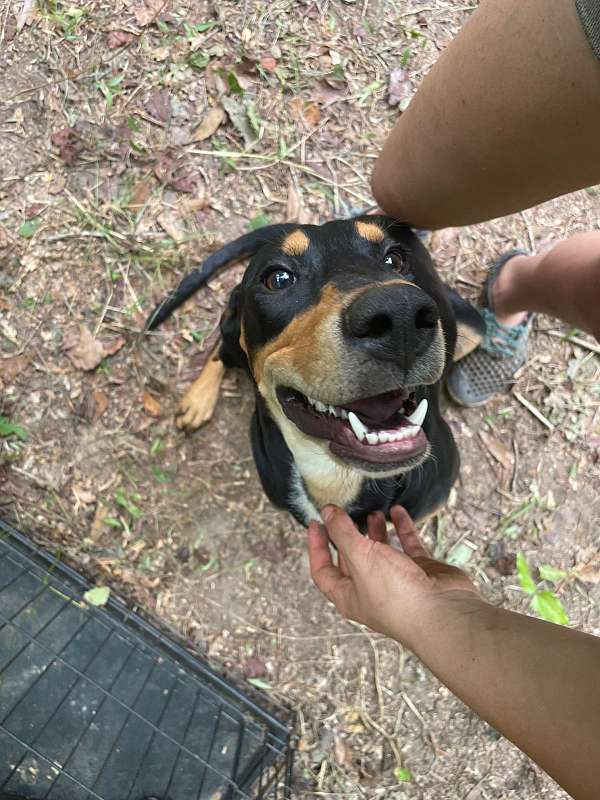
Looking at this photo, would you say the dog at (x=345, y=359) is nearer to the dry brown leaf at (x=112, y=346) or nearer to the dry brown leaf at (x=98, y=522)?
the dry brown leaf at (x=112, y=346)

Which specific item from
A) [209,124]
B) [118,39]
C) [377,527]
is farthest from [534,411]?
[118,39]

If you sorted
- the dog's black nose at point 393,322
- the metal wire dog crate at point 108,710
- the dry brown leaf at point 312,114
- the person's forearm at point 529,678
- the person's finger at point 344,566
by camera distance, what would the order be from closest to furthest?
1. the person's forearm at point 529,678
2. the dog's black nose at point 393,322
3. the person's finger at point 344,566
4. the metal wire dog crate at point 108,710
5. the dry brown leaf at point 312,114

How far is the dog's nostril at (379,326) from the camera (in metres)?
1.64

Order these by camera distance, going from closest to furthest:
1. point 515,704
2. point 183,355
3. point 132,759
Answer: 1. point 515,704
2. point 132,759
3. point 183,355

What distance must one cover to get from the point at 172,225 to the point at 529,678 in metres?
3.29

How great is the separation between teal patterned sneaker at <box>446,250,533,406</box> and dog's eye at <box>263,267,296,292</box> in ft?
5.36

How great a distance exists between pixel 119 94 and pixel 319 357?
3088mm

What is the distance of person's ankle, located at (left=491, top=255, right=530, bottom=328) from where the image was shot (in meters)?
3.48

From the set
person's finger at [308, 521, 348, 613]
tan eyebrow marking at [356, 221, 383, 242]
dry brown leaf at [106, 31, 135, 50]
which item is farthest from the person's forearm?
dry brown leaf at [106, 31, 135, 50]

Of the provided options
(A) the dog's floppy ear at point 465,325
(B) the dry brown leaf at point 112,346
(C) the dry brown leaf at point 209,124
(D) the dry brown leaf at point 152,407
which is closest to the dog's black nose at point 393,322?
(A) the dog's floppy ear at point 465,325

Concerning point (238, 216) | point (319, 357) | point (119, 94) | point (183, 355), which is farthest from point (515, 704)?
point (119, 94)

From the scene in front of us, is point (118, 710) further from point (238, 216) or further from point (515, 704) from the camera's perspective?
point (238, 216)

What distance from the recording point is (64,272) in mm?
3707

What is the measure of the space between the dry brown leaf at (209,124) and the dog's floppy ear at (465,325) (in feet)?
6.22
